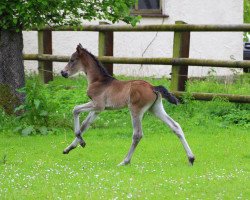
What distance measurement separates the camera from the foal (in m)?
11.1

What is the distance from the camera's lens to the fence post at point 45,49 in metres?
21.0

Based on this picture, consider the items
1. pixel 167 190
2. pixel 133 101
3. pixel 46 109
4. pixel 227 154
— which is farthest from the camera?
pixel 46 109

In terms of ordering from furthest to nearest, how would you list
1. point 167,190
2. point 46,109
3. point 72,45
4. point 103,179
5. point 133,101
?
point 72,45, point 46,109, point 133,101, point 103,179, point 167,190

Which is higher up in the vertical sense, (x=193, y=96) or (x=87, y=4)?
(x=87, y=4)

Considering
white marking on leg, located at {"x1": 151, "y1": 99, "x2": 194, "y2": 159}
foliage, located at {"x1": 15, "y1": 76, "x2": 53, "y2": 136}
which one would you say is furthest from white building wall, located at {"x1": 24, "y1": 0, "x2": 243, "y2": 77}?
white marking on leg, located at {"x1": 151, "y1": 99, "x2": 194, "y2": 159}

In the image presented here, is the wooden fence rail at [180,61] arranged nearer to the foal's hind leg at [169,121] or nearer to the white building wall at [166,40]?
the white building wall at [166,40]

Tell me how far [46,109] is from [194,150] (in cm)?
315

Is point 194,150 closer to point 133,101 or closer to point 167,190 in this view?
point 133,101

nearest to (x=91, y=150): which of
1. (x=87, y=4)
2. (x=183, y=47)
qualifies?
(x=87, y=4)

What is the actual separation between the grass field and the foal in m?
0.45

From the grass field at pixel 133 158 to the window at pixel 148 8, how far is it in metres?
5.34

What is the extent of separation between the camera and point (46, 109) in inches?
559

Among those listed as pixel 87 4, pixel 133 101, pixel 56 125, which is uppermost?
pixel 87 4

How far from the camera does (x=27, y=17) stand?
13.5 m
